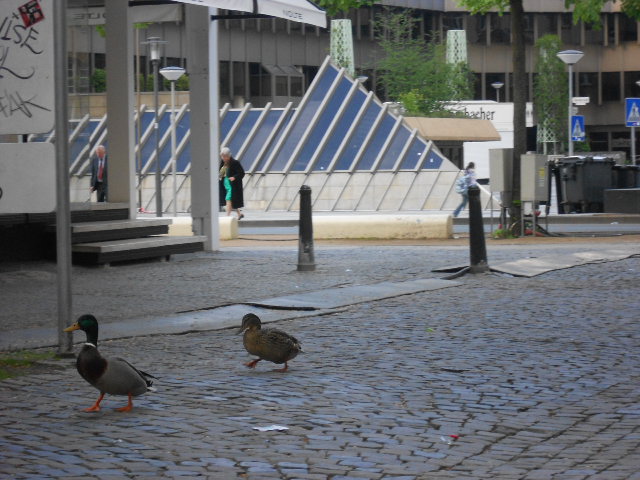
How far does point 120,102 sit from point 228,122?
22925 mm

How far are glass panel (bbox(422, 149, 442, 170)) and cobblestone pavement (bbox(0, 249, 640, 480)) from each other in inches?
1025

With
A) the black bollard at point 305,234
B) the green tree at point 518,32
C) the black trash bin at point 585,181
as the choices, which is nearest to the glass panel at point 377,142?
the black trash bin at point 585,181

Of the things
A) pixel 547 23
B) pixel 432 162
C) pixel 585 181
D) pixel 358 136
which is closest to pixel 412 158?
pixel 432 162

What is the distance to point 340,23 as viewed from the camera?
78688mm

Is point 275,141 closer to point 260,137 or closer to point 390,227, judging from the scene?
point 260,137

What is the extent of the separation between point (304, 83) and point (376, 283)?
68954 millimetres

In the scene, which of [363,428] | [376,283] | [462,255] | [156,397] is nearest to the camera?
[363,428]

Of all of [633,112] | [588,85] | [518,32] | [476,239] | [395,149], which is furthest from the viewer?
[588,85]

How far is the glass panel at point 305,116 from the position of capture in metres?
39.6

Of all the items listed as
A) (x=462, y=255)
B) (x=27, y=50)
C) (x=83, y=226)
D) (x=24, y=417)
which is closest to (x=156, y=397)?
(x=24, y=417)

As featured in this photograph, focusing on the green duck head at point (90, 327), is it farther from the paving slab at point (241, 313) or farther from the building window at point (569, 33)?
the building window at point (569, 33)

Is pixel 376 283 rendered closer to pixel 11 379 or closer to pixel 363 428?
pixel 11 379

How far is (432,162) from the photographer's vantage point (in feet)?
124

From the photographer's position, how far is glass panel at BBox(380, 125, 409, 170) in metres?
37.9
